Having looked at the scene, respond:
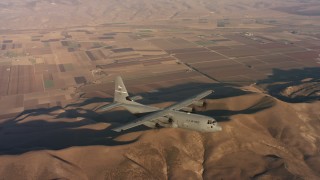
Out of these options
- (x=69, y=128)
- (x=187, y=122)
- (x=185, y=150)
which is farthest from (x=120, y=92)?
(x=185, y=150)

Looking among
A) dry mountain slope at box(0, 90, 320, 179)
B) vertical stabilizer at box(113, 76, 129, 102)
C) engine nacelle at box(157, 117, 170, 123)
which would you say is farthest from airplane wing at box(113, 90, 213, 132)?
vertical stabilizer at box(113, 76, 129, 102)

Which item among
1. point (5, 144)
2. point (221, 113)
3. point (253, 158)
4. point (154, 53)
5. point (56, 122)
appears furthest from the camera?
point (154, 53)

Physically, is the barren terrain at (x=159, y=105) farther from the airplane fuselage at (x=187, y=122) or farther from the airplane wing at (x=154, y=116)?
the airplane wing at (x=154, y=116)

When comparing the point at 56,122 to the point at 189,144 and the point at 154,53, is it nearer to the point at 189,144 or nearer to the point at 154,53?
the point at 189,144

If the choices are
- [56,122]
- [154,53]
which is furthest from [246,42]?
[56,122]

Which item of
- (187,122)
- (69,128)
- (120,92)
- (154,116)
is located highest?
(120,92)

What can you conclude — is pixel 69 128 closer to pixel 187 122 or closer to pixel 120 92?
pixel 120 92

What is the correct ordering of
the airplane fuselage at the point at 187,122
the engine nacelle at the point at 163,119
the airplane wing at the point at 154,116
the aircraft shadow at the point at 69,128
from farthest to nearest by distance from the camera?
the aircraft shadow at the point at 69,128 < the engine nacelle at the point at 163,119 < the airplane fuselage at the point at 187,122 < the airplane wing at the point at 154,116

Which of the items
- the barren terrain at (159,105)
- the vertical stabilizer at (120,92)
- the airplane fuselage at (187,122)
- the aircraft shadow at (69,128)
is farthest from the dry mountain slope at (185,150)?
the vertical stabilizer at (120,92)
